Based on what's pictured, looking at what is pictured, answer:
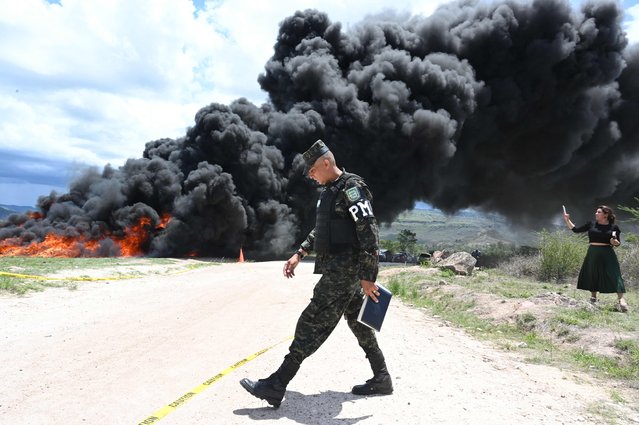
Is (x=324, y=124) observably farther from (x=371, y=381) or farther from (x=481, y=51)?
(x=371, y=381)

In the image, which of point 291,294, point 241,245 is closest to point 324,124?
point 241,245

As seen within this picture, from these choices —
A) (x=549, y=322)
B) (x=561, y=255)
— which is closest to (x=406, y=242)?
(x=561, y=255)

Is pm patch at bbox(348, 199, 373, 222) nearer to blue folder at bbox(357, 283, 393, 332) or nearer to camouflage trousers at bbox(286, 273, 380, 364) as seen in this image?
camouflage trousers at bbox(286, 273, 380, 364)

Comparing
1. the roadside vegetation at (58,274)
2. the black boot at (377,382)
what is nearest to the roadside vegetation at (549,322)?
the black boot at (377,382)

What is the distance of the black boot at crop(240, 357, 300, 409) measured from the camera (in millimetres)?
3633

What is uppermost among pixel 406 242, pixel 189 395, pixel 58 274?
pixel 406 242

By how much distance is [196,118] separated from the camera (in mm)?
29719

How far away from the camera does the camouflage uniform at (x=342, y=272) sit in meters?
3.69

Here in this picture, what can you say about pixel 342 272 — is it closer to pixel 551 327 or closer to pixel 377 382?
pixel 377 382

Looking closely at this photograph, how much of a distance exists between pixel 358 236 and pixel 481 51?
120 feet

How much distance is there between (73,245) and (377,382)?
74.2 feet

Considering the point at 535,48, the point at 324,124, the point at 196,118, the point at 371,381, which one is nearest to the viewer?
the point at 371,381

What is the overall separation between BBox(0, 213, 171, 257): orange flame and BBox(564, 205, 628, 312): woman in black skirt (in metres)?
20.3

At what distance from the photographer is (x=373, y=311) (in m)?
3.81
